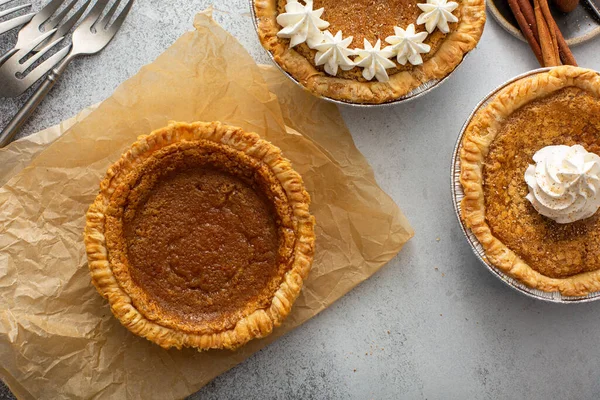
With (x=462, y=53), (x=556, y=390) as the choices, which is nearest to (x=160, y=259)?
(x=462, y=53)

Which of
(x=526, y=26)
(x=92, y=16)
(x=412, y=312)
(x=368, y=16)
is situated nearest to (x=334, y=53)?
(x=368, y=16)

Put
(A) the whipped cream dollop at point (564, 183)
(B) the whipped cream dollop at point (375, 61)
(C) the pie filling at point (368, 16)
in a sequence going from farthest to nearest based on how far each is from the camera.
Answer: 1. (C) the pie filling at point (368, 16)
2. (B) the whipped cream dollop at point (375, 61)
3. (A) the whipped cream dollop at point (564, 183)

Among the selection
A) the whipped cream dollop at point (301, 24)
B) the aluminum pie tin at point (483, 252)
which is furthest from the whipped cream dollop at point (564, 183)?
the whipped cream dollop at point (301, 24)

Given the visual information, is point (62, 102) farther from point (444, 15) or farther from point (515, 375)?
point (515, 375)

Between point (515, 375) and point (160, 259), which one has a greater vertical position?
point (160, 259)

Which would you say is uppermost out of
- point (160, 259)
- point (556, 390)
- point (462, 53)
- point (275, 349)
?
point (462, 53)

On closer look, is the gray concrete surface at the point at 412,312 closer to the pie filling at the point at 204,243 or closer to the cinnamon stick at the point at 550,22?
the cinnamon stick at the point at 550,22

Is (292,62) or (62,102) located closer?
(292,62)

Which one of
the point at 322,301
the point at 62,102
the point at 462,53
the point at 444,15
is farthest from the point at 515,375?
the point at 62,102
